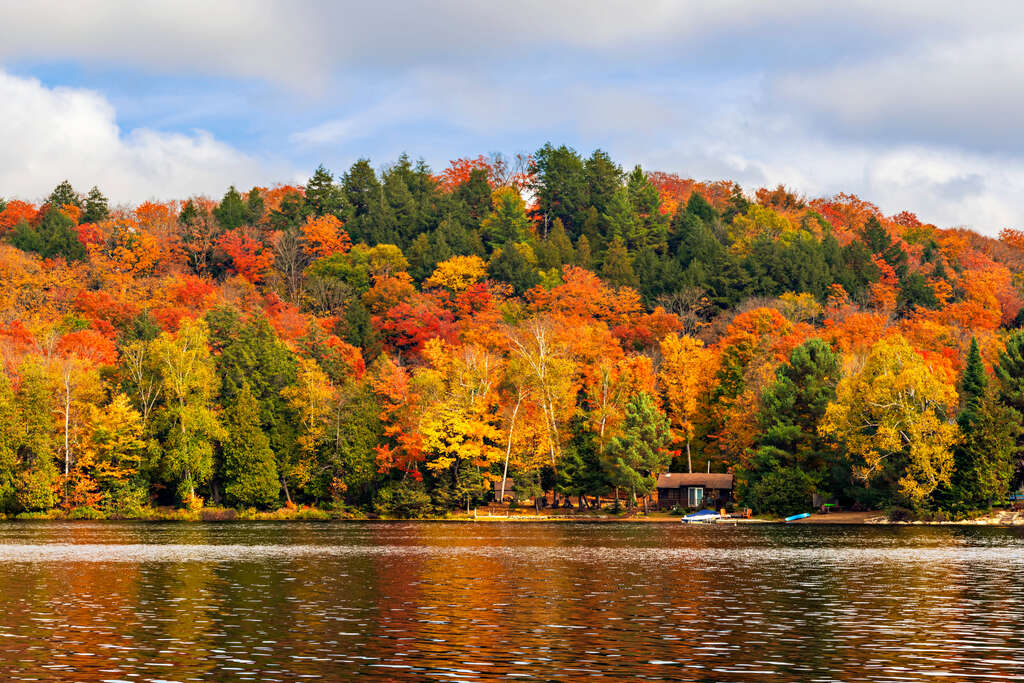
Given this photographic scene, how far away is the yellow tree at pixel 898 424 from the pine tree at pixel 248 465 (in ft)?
160

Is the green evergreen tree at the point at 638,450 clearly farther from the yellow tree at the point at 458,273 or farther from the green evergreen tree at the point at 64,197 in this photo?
the green evergreen tree at the point at 64,197

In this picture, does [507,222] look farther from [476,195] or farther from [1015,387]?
[1015,387]

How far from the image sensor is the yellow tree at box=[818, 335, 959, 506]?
285 feet

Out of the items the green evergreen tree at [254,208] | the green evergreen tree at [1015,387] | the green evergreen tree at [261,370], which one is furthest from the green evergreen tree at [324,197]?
the green evergreen tree at [1015,387]

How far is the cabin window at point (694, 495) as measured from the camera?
4365 inches

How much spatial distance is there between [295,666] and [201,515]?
271 ft

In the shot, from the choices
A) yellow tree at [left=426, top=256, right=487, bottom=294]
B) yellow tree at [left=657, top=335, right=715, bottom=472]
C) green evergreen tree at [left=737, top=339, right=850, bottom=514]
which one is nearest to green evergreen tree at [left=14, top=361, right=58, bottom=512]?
yellow tree at [left=657, top=335, right=715, bottom=472]

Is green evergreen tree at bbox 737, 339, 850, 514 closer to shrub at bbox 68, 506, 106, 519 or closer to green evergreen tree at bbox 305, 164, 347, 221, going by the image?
shrub at bbox 68, 506, 106, 519

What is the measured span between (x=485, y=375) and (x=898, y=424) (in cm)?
3718

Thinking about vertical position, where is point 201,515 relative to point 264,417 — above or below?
below

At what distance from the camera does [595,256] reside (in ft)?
576

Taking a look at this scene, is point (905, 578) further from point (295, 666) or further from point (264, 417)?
point (264, 417)

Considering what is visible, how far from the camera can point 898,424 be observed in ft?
290

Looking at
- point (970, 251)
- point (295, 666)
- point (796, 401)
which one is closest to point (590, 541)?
point (796, 401)
